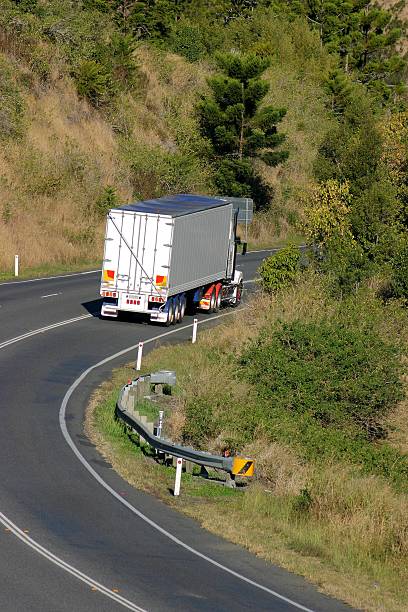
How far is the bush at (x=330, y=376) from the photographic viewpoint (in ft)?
90.4

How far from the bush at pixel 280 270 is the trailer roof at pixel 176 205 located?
2886mm

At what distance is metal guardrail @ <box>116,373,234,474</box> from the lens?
66.3ft

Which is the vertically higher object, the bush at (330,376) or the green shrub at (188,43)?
the green shrub at (188,43)

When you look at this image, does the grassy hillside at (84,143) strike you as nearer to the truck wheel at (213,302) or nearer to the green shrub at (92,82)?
the green shrub at (92,82)

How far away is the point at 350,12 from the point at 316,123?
26.6m

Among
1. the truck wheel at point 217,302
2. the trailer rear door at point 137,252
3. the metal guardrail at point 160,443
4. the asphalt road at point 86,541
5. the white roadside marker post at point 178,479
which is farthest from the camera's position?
the truck wheel at point 217,302

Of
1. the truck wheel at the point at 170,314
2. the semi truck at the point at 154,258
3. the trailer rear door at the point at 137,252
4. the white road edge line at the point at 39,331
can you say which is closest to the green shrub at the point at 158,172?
the semi truck at the point at 154,258

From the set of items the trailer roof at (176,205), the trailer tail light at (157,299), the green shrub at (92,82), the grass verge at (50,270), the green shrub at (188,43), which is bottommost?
the grass verge at (50,270)

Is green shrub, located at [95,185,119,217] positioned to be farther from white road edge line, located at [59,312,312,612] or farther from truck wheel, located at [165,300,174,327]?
white road edge line, located at [59,312,312,612]

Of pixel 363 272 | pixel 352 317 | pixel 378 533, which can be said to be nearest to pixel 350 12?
pixel 363 272

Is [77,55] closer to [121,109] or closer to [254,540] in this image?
[121,109]

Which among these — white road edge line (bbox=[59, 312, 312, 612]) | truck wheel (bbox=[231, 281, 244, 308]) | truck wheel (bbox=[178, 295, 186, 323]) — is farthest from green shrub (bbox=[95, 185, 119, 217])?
white road edge line (bbox=[59, 312, 312, 612])

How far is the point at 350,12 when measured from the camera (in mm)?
106688

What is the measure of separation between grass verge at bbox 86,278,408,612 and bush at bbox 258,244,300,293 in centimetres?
1293
